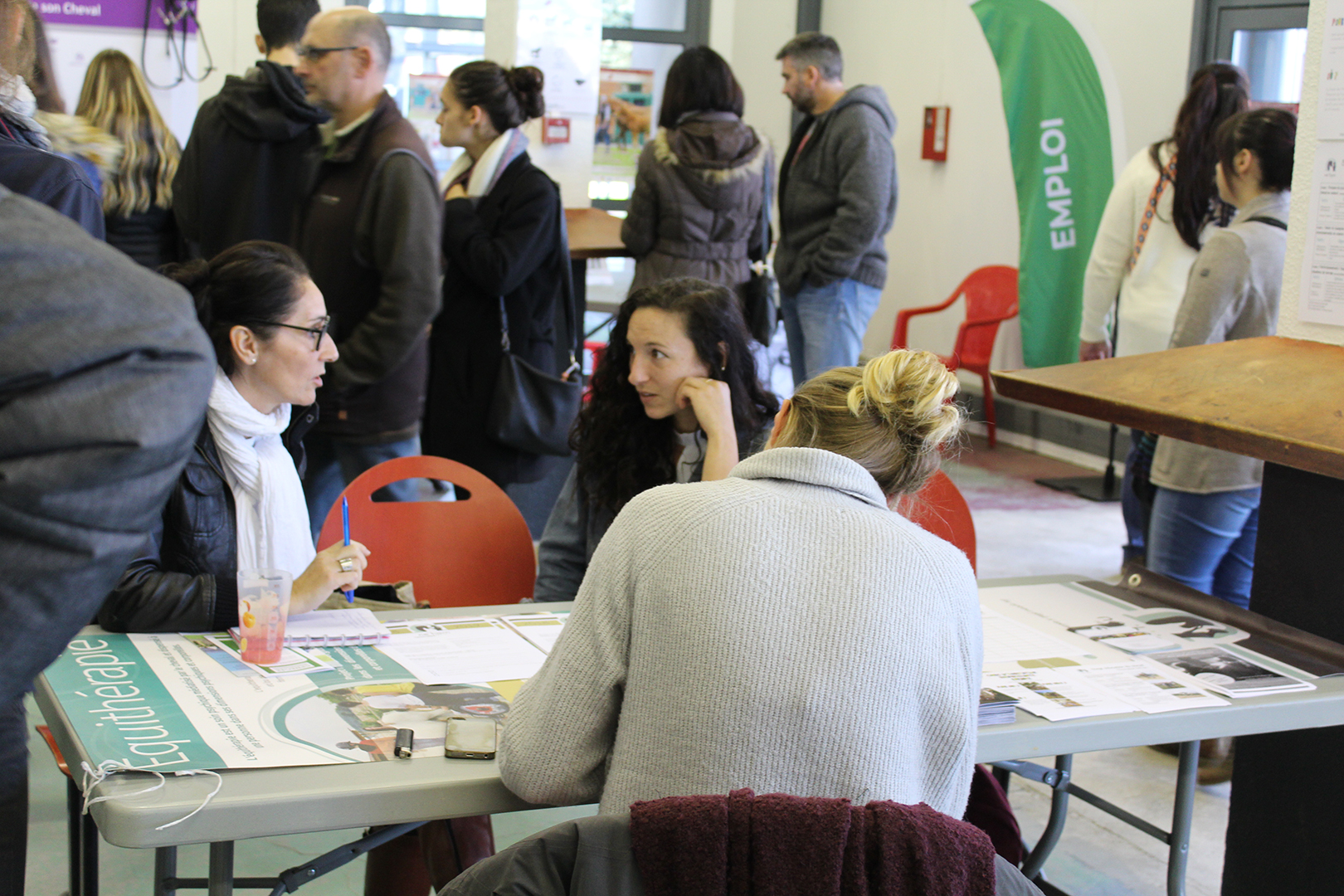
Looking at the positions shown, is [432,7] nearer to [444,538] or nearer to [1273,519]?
[444,538]

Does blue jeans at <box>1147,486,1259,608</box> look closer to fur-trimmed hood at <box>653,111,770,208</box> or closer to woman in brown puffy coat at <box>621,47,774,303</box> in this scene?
woman in brown puffy coat at <box>621,47,774,303</box>

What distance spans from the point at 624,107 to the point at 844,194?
4524 mm

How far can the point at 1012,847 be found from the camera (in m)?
1.93

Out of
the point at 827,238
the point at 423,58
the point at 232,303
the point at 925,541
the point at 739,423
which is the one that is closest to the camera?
the point at 925,541

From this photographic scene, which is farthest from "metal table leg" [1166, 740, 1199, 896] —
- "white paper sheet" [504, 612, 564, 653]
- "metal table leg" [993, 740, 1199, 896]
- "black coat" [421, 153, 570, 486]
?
"black coat" [421, 153, 570, 486]

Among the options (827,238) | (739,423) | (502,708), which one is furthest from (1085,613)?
(827,238)

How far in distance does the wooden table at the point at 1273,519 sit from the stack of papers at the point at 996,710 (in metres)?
0.59

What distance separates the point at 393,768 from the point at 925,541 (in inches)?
24.5

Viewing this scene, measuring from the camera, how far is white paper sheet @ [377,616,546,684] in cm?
173

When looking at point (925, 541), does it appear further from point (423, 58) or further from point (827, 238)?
point (423, 58)

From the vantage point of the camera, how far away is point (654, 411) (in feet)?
7.93

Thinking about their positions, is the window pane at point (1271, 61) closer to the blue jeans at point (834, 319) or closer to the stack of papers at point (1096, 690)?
the blue jeans at point (834, 319)

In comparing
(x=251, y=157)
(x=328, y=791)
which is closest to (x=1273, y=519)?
(x=328, y=791)

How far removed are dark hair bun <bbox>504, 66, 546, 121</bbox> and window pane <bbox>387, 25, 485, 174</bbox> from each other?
4.56 meters
